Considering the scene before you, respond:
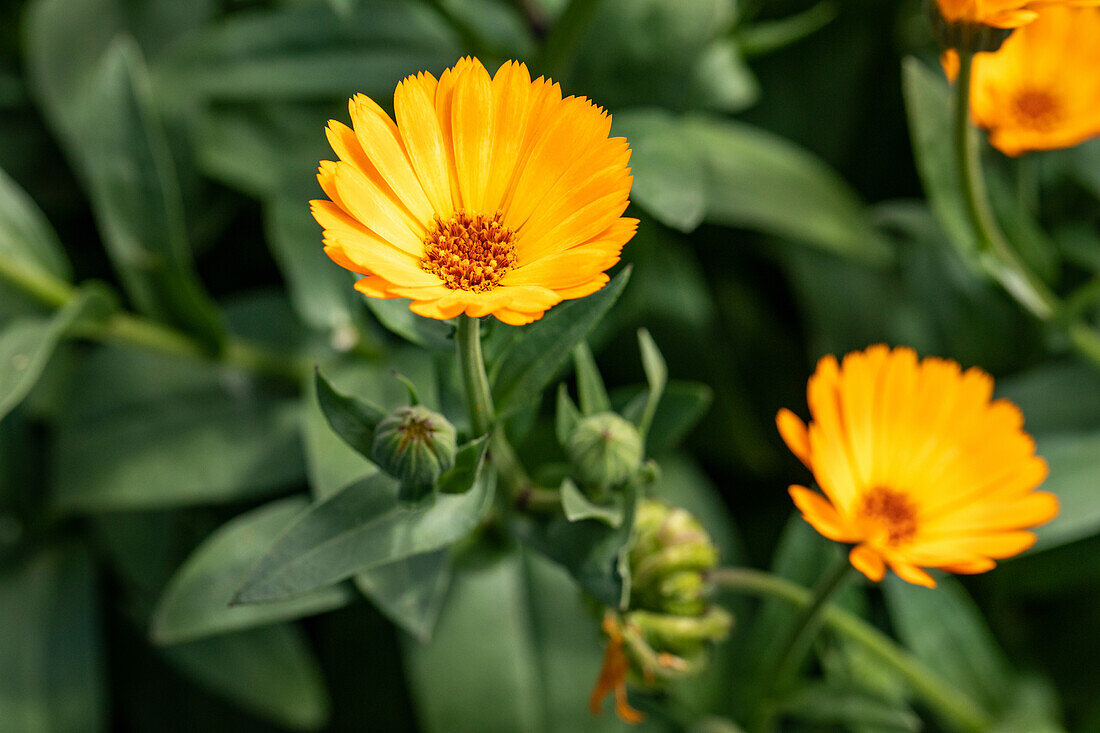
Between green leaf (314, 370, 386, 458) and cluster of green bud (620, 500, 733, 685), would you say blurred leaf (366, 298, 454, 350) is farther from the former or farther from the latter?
cluster of green bud (620, 500, 733, 685)

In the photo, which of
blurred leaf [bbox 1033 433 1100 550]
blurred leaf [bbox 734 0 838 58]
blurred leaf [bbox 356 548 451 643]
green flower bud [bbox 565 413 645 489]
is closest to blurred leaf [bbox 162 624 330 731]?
blurred leaf [bbox 356 548 451 643]

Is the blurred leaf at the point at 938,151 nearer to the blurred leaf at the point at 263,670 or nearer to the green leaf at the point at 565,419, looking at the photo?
the green leaf at the point at 565,419

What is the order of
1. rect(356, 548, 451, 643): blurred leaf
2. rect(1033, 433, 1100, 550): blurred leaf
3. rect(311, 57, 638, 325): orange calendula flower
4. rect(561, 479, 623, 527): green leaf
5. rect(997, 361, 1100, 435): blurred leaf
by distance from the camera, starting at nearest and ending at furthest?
rect(311, 57, 638, 325): orange calendula flower, rect(561, 479, 623, 527): green leaf, rect(356, 548, 451, 643): blurred leaf, rect(1033, 433, 1100, 550): blurred leaf, rect(997, 361, 1100, 435): blurred leaf

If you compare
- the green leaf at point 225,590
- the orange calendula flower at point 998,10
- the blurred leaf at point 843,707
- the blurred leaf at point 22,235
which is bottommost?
the blurred leaf at point 843,707

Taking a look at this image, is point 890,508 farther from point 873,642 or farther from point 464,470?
point 464,470

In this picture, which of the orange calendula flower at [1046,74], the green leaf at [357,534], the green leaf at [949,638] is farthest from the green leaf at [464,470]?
the orange calendula flower at [1046,74]

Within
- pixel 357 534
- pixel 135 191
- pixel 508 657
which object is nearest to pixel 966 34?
pixel 357 534
